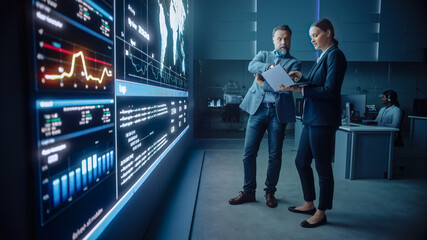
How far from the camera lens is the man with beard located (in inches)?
85.6

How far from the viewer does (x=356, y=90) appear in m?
7.55

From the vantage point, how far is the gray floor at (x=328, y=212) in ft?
6.02

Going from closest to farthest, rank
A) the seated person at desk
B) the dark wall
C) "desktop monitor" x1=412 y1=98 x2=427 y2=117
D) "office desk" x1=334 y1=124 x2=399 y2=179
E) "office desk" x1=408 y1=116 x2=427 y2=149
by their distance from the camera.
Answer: "office desk" x1=334 y1=124 x2=399 y2=179 < the seated person at desk < "office desk" x1=408 y1=116 x2=427 y2=149 < "desktop monitor" x1=412 y1=98 x2=427 y2=117 < the dark wall

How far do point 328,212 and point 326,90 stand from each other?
111 cm

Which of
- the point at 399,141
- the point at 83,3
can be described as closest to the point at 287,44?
the point at 83,3

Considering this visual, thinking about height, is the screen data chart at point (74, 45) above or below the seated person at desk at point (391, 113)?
above

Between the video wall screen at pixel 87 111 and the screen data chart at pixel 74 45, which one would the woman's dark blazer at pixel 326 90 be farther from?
the screen data chart at pixel 74 45

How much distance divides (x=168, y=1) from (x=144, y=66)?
1.03 m

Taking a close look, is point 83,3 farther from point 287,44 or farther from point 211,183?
point 211,183

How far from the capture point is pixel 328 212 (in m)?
2.17

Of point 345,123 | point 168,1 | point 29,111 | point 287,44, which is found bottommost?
point 345,123

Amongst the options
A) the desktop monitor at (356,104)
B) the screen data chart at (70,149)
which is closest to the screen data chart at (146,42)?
the screen data chart at (70,149)

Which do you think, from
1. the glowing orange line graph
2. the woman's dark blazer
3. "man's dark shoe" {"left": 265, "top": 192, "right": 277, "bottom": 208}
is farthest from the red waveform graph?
"man's dark shoe" {"left": 265, "top": 192, "right": 277, "bottom": 208}

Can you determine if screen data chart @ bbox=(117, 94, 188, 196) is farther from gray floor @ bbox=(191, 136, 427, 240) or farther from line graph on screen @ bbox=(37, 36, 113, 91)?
gray floor @ bbox=(191, 136, 427, 240)
